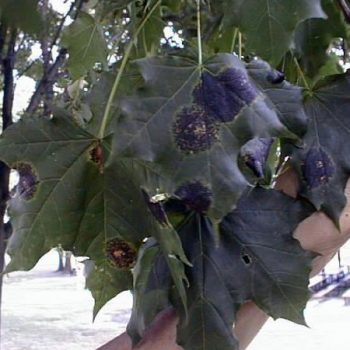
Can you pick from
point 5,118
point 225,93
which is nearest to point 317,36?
point 225,93

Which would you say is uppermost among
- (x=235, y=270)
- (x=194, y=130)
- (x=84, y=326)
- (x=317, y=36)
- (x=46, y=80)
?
(x=46, y=80)

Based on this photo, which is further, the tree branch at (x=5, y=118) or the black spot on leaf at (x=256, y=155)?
the tree branch at (x=5, y=118)

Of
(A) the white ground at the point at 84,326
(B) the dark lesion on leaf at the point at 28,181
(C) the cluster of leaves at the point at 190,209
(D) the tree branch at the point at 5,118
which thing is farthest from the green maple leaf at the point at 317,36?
(A) the white ground at the point at 84,326

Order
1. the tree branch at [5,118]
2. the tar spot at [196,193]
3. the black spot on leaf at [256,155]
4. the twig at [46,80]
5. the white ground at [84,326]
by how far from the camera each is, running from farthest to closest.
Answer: the white ground at [84,326] → the twig at [46,80] → the tree branch at [5,118] → the black spot on leaf at [256,155] → the tar spot at [196,193]

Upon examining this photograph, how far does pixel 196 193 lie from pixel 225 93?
0.07 metres

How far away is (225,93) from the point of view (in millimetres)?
495

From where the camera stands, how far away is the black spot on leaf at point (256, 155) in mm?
588

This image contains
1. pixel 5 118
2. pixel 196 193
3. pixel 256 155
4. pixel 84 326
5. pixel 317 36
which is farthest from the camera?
pixel 84 326

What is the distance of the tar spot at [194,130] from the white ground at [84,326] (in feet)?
10.8

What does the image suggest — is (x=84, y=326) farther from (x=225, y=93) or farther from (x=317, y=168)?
(x=225, y=93)

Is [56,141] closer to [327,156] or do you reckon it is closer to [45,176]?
[45,176]

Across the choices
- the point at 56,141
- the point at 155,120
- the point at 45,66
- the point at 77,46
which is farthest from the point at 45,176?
the point at 45,66

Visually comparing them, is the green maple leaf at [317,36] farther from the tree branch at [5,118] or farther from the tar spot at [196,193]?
the tree branch at [5,118]

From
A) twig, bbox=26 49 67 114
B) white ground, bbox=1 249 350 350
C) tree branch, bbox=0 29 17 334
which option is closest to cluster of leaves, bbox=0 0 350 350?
tree branch, bbox=0 29 17 334
